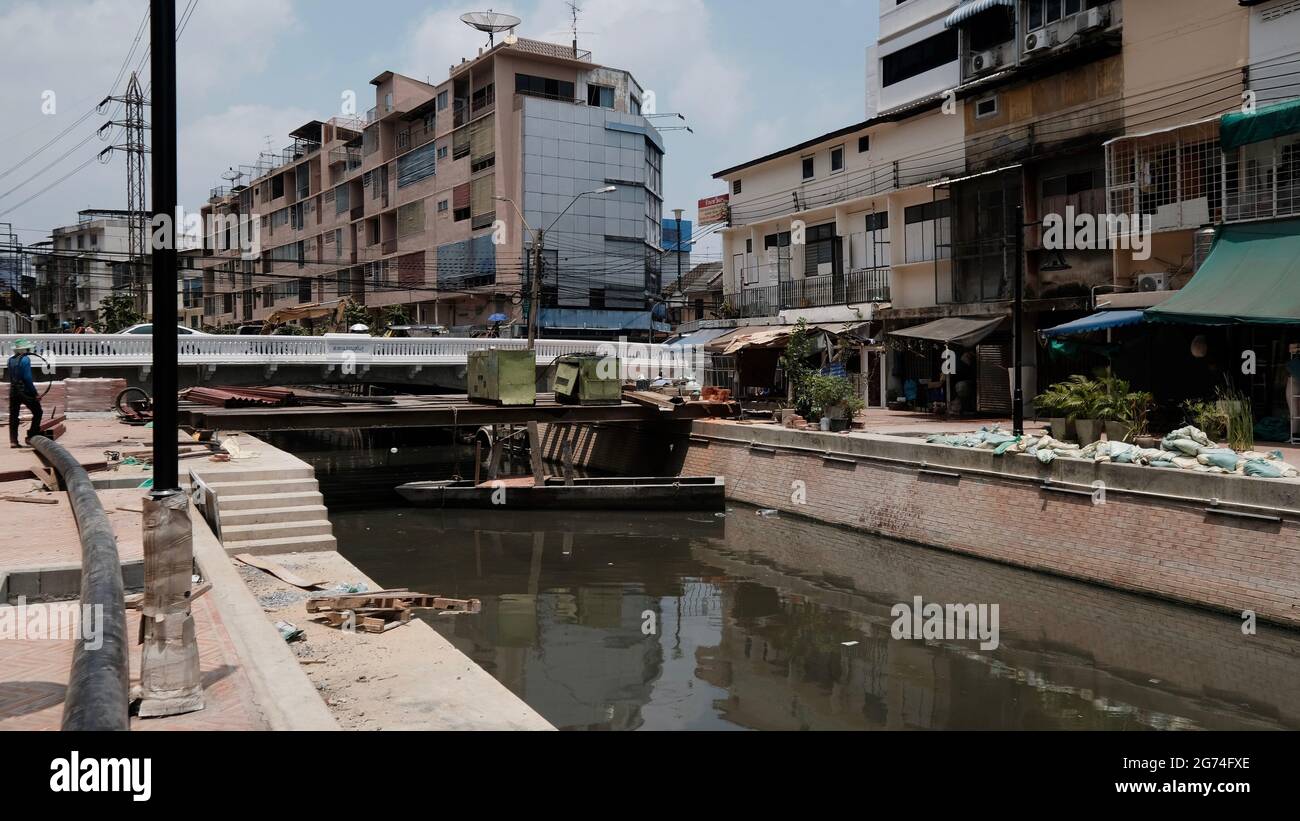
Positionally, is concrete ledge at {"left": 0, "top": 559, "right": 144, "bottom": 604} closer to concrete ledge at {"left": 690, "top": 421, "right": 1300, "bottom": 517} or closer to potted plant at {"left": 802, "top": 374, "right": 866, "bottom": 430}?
concrete ledge at {"left": 690, "top": 421, "right": 1300, "bottom": 517}

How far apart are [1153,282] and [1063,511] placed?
8.74 m

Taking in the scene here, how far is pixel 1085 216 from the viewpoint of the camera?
26.4 metres

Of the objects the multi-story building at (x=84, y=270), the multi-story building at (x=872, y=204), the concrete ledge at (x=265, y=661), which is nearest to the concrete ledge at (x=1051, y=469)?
the multi-story building at (x=872, y=204)

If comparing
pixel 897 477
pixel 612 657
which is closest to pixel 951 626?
pixel 612 657

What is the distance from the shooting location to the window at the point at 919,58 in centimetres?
3406

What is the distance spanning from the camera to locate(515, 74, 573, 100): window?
2074 inches

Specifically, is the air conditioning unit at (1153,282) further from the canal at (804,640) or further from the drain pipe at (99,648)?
the drain pipe at (99,648)

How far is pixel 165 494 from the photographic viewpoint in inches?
254

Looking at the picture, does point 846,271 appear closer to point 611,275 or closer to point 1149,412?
point 1149,412

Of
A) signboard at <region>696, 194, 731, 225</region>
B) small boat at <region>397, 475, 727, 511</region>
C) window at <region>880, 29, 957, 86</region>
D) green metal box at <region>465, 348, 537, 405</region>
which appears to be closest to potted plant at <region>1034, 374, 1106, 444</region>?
small boat at <region>397, 475, 727, 511</region>

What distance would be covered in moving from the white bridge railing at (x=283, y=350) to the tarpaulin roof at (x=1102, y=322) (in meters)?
17.9

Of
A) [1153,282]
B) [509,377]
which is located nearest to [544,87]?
[509,377]
